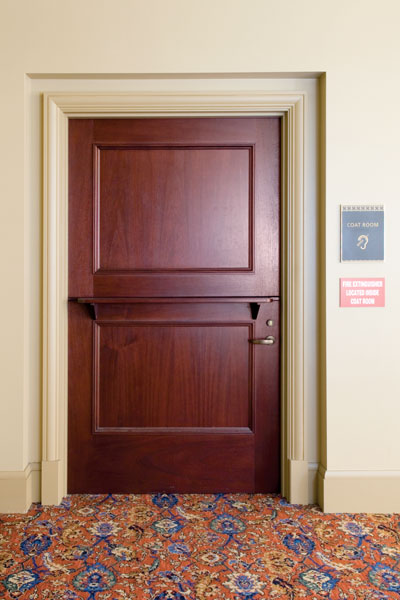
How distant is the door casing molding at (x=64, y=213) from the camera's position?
274cm

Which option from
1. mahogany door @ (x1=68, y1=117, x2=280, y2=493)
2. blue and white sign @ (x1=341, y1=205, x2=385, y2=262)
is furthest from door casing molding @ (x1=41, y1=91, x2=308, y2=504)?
blue and white sign @ (x1=341, y1=205, x2=385, y2=262)

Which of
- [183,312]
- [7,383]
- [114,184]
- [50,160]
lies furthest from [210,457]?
[50,160]

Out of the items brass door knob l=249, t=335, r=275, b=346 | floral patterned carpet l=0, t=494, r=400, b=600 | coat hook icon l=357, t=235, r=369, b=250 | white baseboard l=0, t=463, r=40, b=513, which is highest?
coat hook icon l=357, t=235, r=369, b=250

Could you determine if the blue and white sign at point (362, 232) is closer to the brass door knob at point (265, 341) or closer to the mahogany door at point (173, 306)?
the mahogany door at point (173, 306)

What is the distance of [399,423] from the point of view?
269cm

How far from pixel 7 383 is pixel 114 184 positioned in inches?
50.6

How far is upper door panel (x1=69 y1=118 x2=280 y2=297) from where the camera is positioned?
112 inches

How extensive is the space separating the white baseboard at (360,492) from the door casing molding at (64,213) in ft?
0.49

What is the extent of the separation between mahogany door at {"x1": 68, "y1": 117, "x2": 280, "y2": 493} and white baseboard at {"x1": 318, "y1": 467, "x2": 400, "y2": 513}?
1.15 ft

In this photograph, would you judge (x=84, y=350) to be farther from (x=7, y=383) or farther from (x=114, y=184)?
(x=114, y=184)

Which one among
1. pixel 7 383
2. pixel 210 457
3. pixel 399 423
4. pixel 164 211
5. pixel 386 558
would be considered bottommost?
pixel 386 558

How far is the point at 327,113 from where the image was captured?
8.73 feet

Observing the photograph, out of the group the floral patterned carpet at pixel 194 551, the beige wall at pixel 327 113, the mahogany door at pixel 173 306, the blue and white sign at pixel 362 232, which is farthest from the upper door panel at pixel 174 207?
the floral patterned carpet at pixel 194 551

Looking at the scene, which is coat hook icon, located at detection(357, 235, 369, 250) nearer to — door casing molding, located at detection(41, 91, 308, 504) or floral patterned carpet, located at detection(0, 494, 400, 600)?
door casing molding, located at detection(41, 91, 308, 504)
